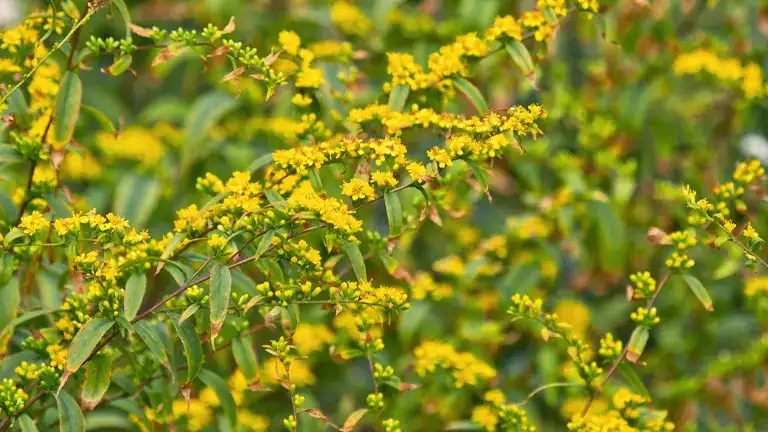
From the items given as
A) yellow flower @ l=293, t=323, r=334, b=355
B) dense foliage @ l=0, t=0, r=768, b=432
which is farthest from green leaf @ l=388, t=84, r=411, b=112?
yellow flower @ l=293, t=323, r=334, b=355

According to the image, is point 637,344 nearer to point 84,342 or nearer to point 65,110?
point 84,342

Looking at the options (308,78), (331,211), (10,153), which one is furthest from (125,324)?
(308,78)

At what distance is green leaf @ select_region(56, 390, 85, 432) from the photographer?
4.88 ft

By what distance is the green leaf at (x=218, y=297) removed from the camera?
Answer: 1410 mm

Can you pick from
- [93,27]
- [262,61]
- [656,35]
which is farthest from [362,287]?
[93,27]

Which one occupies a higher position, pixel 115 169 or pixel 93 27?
pixel 93 27

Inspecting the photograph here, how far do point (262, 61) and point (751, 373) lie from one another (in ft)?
6.30

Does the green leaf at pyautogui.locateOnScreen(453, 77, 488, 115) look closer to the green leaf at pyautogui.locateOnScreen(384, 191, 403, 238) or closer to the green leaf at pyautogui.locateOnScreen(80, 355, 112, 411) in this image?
the green leaf at pyautogui.locateOnScreen(384, 191, 403, 238)

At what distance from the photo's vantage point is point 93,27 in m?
3.56

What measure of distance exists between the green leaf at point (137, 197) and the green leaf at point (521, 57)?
1281 mm

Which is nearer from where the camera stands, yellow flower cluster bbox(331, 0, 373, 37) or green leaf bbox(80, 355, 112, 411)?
green leaf bbox(80, 355, 112, 411)

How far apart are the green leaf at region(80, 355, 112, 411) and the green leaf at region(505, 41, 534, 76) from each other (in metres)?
0.91

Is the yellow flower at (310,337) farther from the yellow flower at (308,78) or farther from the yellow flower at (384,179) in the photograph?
the yellow flower at (384,179)

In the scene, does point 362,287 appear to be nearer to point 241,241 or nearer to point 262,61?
point 241,241
